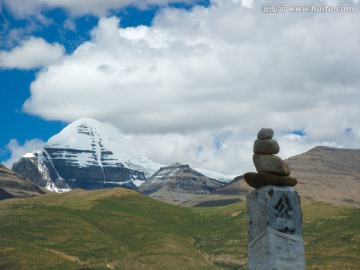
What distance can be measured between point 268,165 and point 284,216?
181 cm

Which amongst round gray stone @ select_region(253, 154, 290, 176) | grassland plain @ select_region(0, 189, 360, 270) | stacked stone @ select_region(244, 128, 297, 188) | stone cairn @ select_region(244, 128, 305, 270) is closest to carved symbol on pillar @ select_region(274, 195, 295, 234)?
stone cairn @ select_region(244, 128, 305, 270)

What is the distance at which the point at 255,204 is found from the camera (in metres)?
18.8

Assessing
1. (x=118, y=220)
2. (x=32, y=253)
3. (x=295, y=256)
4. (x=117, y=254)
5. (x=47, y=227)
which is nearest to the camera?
(x=295, y=256)

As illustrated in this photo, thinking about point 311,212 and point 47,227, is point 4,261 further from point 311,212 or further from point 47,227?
point 311,212

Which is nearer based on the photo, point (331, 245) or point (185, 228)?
point (331, 245)

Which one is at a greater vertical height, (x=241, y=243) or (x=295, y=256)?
(x=241, y=243)

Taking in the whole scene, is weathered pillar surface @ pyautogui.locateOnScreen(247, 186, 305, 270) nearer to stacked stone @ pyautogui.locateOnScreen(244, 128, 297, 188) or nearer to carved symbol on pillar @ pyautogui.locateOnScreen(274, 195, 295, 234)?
carved symbol on pillar @ pyautogui.locateOnScreen(274, 195, 295, 234)

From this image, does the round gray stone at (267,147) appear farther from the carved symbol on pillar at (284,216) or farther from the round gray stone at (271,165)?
the carved symbol on pillar at (284,216)

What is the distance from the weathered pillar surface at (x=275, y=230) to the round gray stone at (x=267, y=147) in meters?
1.49

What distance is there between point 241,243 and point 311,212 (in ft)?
137

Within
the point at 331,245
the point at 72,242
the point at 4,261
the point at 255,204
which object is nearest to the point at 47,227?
the point at 72,242

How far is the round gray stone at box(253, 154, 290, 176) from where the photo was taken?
759 inches

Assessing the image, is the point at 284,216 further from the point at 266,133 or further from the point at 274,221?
the point at 266,133

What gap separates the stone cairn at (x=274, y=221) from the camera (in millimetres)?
18016
